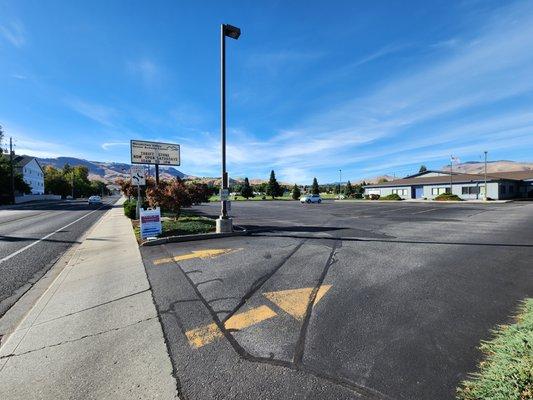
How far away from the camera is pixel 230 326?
162 inches

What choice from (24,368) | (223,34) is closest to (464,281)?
(24,368)

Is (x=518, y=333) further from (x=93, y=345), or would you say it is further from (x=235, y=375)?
(x=93, y=345)

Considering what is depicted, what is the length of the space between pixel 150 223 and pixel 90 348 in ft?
25.9

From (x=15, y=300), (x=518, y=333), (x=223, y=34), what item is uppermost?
(x=223, y=34)

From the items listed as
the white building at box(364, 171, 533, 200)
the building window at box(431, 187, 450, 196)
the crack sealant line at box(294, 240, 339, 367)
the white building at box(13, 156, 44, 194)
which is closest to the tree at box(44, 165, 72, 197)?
the white building at box(13, 156, 44, 194)

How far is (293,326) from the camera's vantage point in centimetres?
408

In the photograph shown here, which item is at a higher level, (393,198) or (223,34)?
(223,34)

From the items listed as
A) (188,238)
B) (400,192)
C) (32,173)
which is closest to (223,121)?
(188,238)

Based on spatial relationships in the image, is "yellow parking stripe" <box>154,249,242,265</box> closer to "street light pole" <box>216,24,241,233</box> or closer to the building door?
"street light pole" <box>216,24,241,233</box>

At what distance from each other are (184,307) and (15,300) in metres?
3.64

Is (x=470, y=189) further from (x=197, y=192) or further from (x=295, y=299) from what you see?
(x=295, y=299)

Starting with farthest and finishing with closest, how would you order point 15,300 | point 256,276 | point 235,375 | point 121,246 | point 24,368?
point 121,246, point 256,276, point 15,300, point 24,368, point 235,375

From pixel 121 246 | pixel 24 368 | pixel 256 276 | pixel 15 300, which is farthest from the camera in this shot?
pixel 121 246

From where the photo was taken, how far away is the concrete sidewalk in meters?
2.92
